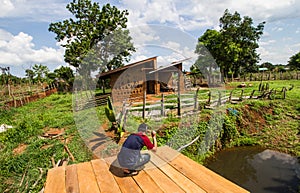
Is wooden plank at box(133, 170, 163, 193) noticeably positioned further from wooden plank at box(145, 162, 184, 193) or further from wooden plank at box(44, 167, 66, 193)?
wooden plank at box(44, 167, 66, 193)

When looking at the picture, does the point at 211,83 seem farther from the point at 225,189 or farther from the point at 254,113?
the point at 225,189

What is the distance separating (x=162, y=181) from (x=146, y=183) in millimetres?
209

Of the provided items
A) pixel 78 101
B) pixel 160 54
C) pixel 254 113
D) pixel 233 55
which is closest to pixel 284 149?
pixel 254 113

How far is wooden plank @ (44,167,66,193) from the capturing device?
257 centimetres

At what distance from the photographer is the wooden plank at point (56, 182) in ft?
8.43

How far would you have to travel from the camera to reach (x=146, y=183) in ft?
8.50

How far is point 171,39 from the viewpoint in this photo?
541cm

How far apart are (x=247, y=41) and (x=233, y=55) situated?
15.6ft

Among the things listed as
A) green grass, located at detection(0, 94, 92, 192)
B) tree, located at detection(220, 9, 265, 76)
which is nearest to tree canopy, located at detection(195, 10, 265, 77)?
tree, located at detection(220, 9, 265, 76)

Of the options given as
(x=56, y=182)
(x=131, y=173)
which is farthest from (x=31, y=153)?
(x=131, y=173)

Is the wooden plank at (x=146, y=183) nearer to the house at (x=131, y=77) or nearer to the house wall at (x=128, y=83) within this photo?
the house at (x=131, y=77)

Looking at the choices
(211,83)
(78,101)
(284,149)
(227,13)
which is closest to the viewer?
(284,149)

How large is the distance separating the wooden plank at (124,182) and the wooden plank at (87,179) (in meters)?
0.28

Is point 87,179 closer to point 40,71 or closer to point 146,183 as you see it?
point 146,183
